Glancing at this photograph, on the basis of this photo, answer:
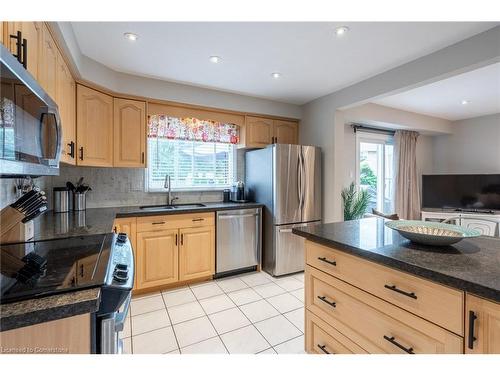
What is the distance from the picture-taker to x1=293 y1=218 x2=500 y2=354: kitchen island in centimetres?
84

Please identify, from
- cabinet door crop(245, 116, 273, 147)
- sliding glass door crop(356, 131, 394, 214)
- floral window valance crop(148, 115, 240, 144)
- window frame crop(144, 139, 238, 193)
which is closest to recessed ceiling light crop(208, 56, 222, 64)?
floral window valance crop(148, 115, 240, 144)

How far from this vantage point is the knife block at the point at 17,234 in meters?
1.32

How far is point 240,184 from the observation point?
3.45m

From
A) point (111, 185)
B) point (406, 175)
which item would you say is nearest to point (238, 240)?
point (111, 185)

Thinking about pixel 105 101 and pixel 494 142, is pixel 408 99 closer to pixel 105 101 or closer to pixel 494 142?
pixel 494 142

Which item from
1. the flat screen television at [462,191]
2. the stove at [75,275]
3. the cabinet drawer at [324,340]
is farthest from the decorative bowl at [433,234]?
the flat screen television at [462,191]

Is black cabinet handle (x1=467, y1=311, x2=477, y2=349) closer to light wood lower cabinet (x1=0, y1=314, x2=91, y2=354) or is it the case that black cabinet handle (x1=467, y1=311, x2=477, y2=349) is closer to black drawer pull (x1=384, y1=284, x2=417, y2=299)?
black drawer pull (x1=384, y1=284, x2=417, y2=299)

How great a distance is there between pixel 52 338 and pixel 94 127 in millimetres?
2296

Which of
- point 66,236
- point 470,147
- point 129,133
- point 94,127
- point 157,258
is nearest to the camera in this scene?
point 66,236

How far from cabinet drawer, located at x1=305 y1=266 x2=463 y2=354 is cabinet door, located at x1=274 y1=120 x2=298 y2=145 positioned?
98.0 inches

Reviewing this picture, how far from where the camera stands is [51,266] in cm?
106

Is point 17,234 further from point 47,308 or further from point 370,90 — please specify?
point 370,90

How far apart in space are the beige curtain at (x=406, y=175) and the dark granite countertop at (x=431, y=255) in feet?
11.5

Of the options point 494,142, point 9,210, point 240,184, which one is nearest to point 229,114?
point 240,184
